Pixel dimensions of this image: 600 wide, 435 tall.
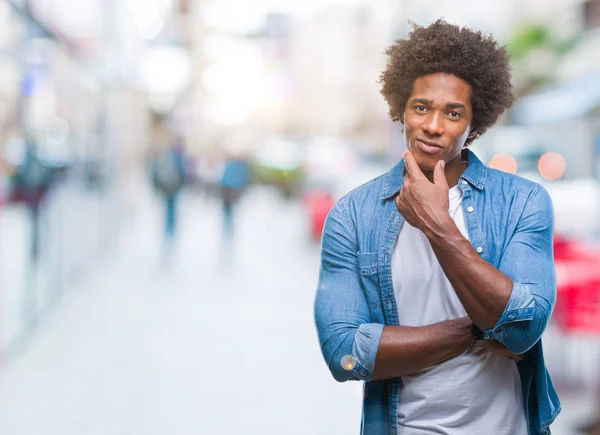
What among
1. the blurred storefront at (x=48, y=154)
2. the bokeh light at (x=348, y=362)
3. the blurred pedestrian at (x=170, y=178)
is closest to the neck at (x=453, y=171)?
the bokeh light at (x=348, y=362)

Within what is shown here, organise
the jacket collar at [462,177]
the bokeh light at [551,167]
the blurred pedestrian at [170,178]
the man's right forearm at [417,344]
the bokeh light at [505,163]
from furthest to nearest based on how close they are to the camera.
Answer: the bokeh light at [551,167] < the bokeh light at [505,163] < the blurred pedestrian at [170,178] < the jacket collar at [462,177] < the man's right forearm at [417,344]

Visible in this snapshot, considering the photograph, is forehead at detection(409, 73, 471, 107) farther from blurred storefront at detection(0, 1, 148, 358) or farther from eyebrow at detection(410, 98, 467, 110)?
blurred storefront at detection(0, 1, 148, 358)

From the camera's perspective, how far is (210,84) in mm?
57406

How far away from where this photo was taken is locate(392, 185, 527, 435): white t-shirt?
2074mm

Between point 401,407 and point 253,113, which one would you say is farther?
point 253,113

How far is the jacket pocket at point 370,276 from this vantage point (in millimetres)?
2092

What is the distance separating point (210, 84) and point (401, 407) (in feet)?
185

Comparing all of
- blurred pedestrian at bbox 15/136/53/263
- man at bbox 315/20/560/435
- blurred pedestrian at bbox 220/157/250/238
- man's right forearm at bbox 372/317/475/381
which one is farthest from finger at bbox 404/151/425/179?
blurred pedestrian at bbox 220/157/250/238

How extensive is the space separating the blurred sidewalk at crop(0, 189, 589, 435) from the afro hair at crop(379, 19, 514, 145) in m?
3.54

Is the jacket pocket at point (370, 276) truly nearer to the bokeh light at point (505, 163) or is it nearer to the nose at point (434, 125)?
the nose at point (434, 125)

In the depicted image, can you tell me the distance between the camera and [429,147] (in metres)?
2.04

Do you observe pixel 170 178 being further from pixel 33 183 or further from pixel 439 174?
pixel 439 174

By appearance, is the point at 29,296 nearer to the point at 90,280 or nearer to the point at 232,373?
the point at 232,373

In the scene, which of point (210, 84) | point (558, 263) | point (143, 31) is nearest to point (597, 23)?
point (143, 31)
